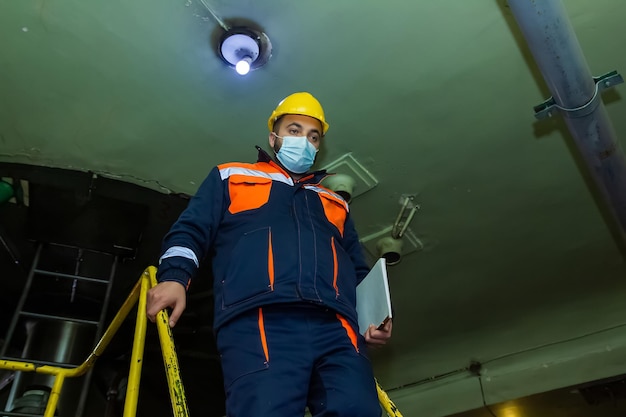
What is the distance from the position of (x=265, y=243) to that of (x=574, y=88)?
1.37 meters

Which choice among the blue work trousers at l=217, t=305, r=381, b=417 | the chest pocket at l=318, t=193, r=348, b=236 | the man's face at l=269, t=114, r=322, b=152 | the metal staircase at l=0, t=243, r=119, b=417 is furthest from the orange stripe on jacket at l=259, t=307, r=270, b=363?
the metal staircase at l=0, t=243, r=119, b=417

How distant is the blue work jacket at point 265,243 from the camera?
1.46m

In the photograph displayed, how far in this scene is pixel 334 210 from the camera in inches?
75.4

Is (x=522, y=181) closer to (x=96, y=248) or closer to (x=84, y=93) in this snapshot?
(x=84, y=93)

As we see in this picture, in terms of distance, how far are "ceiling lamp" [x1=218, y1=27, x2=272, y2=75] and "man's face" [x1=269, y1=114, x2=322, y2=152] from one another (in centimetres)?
29

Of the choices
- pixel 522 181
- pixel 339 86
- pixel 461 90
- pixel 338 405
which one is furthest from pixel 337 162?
pixel 338 405

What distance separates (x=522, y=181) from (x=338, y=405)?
202 cm

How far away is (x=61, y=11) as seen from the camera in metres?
2.09

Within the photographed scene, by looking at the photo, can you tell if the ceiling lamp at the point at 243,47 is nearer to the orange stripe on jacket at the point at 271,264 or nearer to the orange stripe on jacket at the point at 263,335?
the orange stripe on jacket at the point at 271,264

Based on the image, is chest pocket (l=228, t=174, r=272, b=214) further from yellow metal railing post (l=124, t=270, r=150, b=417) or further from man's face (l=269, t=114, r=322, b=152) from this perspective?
yellow metal railing post (l=124, t=270, r=150, b=417)

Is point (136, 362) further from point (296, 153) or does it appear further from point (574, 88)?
point (574, 88)

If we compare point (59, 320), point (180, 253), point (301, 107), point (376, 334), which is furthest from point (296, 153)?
point (59, 320)

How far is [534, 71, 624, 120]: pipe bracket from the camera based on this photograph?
6.97ft

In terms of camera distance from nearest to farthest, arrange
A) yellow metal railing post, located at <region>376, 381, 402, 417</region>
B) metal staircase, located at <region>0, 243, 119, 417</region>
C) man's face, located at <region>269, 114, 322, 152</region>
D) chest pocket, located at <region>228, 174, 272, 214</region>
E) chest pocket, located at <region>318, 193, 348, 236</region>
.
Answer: yellow metal railing post, located at <region>376, 381, 402, 417</region> < chest pocket, located at <region>228, 174, 272, 214</region> < chest pocket, located at <region>318, 193, 348, 236</region> < man's face, located at <region>269, 114, 322, 152</region> < metal staircase, located at <region>0, 243, 119, 417</region>
